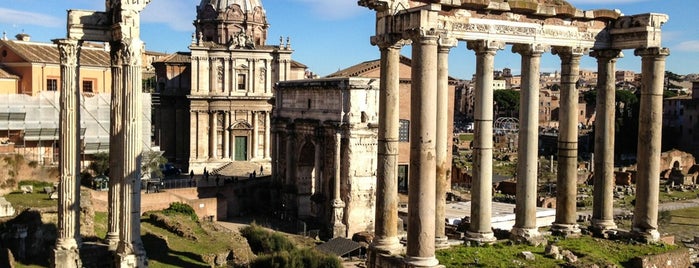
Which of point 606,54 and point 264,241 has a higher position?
point 606,54

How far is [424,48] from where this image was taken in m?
12.3

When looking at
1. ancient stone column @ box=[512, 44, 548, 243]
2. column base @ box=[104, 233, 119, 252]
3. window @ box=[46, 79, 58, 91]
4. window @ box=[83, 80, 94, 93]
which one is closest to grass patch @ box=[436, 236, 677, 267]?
ancient stone column @ box=[512, 44, 548, 243]

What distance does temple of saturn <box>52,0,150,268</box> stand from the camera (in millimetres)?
15969

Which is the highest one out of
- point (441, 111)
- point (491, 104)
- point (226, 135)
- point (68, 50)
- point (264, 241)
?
point (68, 50)

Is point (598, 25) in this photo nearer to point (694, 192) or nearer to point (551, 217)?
point (551, 217)

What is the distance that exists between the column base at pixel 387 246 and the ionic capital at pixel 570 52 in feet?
20.1

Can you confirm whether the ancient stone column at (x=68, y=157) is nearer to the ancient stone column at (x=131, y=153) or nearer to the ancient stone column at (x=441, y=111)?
the ancient stone column at (x=131, y=153)

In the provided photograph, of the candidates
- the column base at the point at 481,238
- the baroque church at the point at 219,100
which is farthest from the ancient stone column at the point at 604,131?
the baroque church at the point at 219,100

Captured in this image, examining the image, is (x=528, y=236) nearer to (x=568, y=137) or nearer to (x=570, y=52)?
(x=568, y=137)

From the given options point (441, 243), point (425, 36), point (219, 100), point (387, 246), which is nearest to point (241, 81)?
point (219, 100)

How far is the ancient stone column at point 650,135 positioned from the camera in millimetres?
15953

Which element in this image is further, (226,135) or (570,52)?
(226,135)

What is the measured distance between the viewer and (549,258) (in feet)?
47.8

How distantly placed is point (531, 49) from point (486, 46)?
1.32 m
